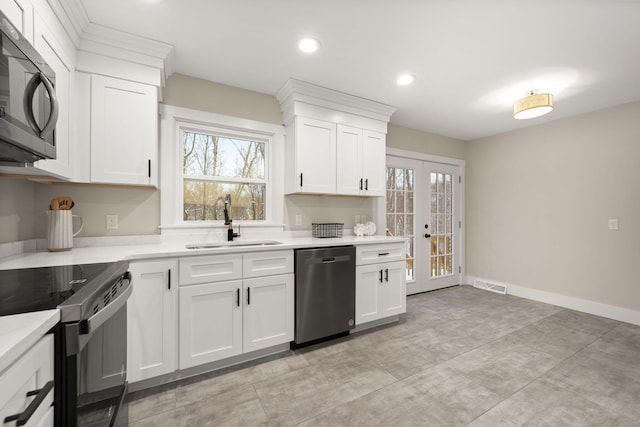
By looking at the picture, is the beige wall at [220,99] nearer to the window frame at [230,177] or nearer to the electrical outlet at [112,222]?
the window frame at [230,177]

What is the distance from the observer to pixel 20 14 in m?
1.28

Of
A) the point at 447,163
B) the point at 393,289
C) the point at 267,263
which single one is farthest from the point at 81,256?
the point at 447,163

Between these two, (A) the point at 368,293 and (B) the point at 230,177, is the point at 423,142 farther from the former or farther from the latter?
(B) the point at 230,177

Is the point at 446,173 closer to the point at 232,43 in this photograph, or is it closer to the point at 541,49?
the point at 541,49

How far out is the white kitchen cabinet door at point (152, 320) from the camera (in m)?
1.76

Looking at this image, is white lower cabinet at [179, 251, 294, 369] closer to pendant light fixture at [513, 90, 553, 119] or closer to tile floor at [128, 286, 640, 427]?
tile floor at [128, 286, 640, 427]

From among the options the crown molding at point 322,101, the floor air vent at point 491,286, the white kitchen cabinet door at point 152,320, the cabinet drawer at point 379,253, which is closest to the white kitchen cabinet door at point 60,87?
the white kitchen cabinet door at point 152,320

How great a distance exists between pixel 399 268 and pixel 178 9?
299 cm

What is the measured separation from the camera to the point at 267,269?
224cm

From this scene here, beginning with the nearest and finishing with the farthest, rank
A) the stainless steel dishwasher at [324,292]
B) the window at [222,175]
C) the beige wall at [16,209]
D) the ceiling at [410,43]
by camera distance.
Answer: the beige wall at [16,209] → the ceiling at [410,43] → the stainless steel dishwasher at [324,292] → the window at [222,175]

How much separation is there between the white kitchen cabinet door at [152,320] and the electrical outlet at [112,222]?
2.31 ft

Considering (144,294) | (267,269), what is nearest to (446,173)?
(267,269)

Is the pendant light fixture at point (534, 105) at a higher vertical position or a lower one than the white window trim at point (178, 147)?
higher

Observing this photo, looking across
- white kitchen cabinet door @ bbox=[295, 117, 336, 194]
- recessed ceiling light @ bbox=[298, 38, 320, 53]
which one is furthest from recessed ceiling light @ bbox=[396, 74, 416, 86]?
recessed ceiling light @ bbox=[298, 38, 320, 53]
